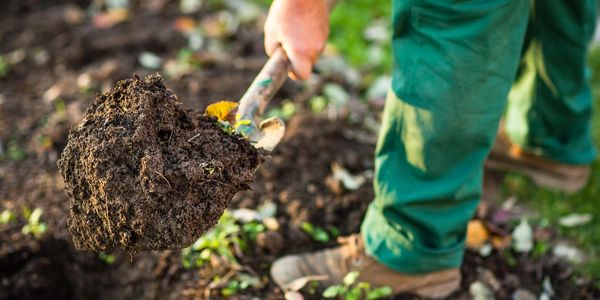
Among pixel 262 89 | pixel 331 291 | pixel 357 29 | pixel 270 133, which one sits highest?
pixel 262 89

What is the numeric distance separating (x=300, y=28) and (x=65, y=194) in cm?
126

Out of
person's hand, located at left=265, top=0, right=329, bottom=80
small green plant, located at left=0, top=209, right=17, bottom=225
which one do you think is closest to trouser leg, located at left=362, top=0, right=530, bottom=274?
person's hand, located at left=265, top=0, right=329, bottom=80

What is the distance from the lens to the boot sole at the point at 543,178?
2799mm

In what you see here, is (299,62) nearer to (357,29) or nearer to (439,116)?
(439,116)

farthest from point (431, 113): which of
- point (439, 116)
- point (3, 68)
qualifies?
point (3, 68)

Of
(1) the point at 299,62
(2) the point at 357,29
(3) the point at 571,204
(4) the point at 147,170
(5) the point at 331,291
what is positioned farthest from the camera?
(2) the point at 357,29

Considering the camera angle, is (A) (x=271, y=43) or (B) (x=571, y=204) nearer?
(A) (x=271, y=43)

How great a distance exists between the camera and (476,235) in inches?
96.8

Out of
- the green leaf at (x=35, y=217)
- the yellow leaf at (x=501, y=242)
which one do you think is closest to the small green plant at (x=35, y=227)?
the green leaf at (x=35, y=217)

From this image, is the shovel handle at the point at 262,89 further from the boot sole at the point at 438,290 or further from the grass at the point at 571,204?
the grass at the point at 571,204

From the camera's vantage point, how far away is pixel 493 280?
231 centimetres

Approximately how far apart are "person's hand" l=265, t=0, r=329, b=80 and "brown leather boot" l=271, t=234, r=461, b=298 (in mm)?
648

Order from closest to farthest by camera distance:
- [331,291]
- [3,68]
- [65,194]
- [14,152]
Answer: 1. [331,291]
2. [65,194]
3. [14,152]
4. [3,68]

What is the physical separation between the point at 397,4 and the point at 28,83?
2309 mm
